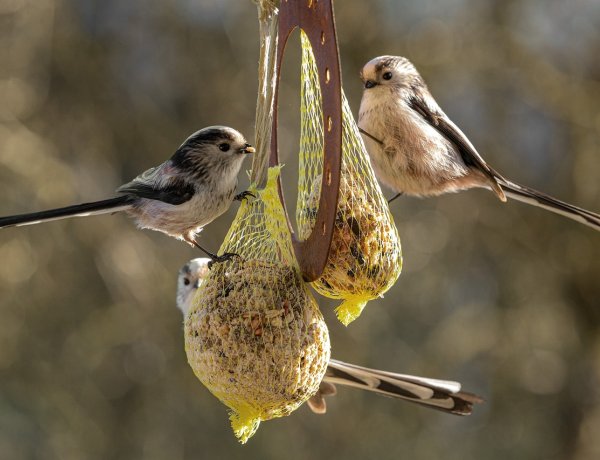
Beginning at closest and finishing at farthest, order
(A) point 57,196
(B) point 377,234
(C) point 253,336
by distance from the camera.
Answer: (C) point 253,336 < (B) point 377,234 < (A) point 57,196

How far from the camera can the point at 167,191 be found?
3.98 metres

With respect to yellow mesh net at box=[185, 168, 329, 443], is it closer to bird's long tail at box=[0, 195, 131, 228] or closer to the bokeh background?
bird's long tail at box=[0, 195, 131, 228]

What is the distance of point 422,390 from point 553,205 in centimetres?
106

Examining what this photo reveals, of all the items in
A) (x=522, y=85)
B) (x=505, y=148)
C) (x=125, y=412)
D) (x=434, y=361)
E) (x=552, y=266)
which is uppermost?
(x=522, y=85)

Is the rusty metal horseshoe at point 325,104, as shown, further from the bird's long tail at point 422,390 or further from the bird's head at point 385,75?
the bird's long tail at point 422,390

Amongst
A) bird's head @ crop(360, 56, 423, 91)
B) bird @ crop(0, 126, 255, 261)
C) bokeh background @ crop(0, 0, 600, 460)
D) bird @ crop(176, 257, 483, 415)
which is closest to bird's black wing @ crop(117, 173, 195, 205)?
bird @ crop(0, 126, 255, 261)

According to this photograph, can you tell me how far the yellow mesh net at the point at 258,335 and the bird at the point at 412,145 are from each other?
2.91ft

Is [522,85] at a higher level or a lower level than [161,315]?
higher

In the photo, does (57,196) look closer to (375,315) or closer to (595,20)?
(375,315)

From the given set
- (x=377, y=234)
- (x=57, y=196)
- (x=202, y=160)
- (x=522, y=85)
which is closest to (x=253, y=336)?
(x=377, y=234)

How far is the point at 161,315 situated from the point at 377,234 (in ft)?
20.4

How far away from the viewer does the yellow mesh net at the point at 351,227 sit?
3320mm

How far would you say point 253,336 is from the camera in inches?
122

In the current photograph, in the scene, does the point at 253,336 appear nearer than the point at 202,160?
Yes
